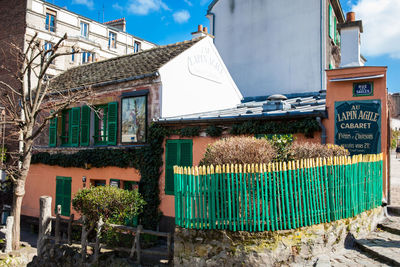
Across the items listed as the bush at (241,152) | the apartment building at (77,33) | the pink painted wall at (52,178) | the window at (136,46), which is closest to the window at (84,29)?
the apartment building at (77,33)

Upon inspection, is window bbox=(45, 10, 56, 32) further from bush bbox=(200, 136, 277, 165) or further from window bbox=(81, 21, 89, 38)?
bush bbox=(200, 136, 277, 165)

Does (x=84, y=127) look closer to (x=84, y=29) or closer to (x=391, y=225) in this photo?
(x=391, y=225)

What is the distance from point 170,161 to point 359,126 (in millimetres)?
6059

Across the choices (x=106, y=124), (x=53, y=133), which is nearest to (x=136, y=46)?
(x=53, y=133)

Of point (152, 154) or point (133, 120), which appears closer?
point (152, 154)

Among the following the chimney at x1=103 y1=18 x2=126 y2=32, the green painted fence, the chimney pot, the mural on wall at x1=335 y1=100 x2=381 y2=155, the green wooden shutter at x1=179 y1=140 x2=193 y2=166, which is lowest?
the green painted fence

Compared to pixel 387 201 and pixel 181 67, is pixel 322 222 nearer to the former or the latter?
pixel 387 201

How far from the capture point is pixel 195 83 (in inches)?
519

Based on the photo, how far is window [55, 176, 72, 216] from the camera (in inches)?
549

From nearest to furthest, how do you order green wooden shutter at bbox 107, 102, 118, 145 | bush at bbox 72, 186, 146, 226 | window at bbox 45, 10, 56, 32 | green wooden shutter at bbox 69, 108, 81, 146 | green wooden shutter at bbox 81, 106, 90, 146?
bush at bbox 72, 186, 146, 226, green wooden shutter at bbox 107, 102, 118, 145, green wooden shutter at bbox 81, 106, 90, 146, green wooden shutter at bbox 69, 108, 81, 146, window at bbox 45, 10, 56, 32

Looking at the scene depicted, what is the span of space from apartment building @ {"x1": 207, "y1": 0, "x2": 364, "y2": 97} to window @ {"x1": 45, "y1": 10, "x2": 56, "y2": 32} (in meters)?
16.8

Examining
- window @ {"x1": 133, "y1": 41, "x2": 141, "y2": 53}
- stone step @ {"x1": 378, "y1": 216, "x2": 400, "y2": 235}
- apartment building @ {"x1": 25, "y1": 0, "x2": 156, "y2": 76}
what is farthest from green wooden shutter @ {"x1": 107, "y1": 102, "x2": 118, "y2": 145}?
window @ {"x1": 133, "y1": 41, "x2": 141, "y2": 53}

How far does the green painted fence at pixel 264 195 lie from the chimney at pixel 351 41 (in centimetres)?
360

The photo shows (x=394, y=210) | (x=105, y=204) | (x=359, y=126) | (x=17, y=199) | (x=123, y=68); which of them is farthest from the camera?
(x=123, y=68)
